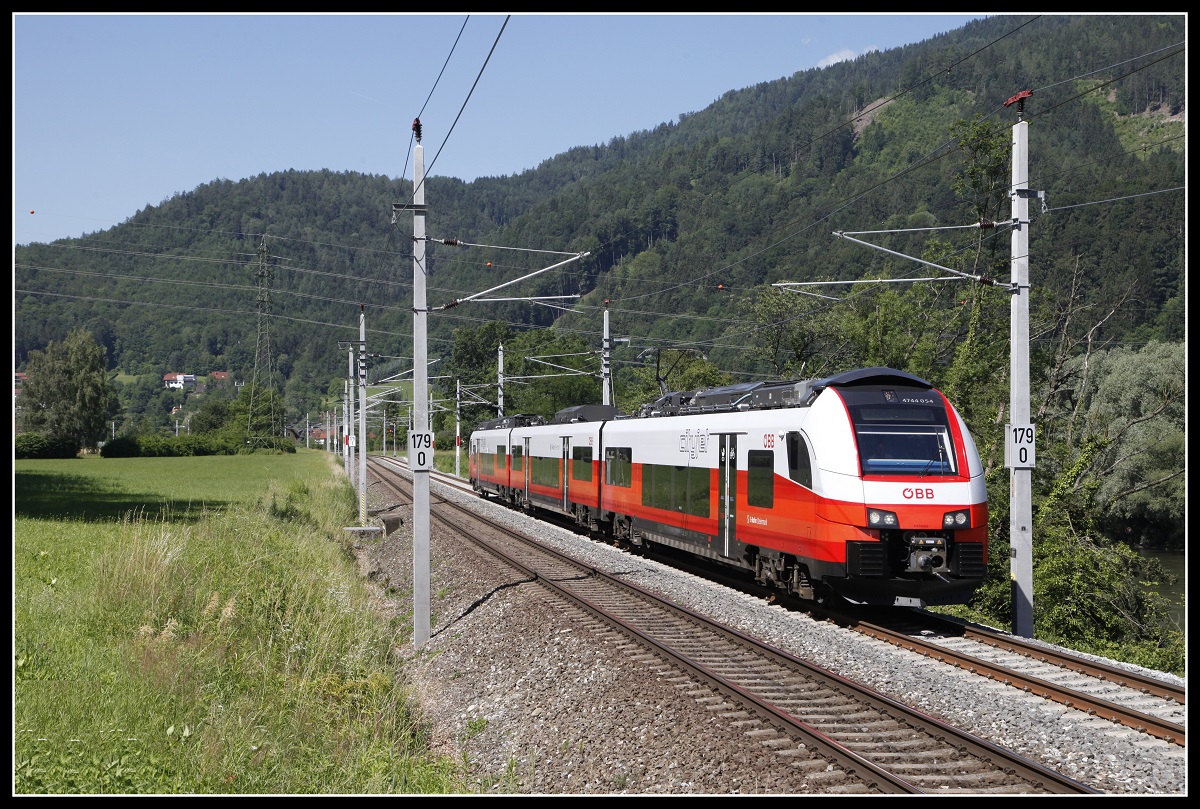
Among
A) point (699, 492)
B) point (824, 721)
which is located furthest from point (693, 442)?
point (824, 721)

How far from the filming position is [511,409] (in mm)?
82500

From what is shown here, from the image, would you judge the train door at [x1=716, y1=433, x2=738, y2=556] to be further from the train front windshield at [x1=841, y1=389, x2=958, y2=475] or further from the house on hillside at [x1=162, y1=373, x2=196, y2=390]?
the house on hillside at [x1=162, y1=373, x2=196, y2=390]

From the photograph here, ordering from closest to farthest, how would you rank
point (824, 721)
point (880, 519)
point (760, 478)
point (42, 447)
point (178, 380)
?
point (824, 721) → point (880, 519) → point (760, 478) → point (42, 447) → point (178, 380)

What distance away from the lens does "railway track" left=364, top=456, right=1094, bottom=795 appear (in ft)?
25.3

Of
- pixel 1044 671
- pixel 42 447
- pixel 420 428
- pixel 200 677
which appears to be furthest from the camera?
pixel 42 447

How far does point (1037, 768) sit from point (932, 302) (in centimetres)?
3389

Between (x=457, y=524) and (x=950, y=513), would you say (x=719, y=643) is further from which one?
(x=457, y=524)

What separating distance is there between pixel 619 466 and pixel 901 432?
1125cm

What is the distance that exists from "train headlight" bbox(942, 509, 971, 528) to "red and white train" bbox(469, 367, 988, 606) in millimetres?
18

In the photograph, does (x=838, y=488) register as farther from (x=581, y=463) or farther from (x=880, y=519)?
(x=581, y=463)

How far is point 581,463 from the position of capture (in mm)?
28000

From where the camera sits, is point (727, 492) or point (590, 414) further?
point (590, 414)

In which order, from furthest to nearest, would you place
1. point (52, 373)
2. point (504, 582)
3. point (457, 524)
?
1. point (52, 373)
2. point (457, 524)
3. point (504, 582)

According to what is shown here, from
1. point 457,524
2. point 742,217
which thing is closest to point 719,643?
point 457,524
